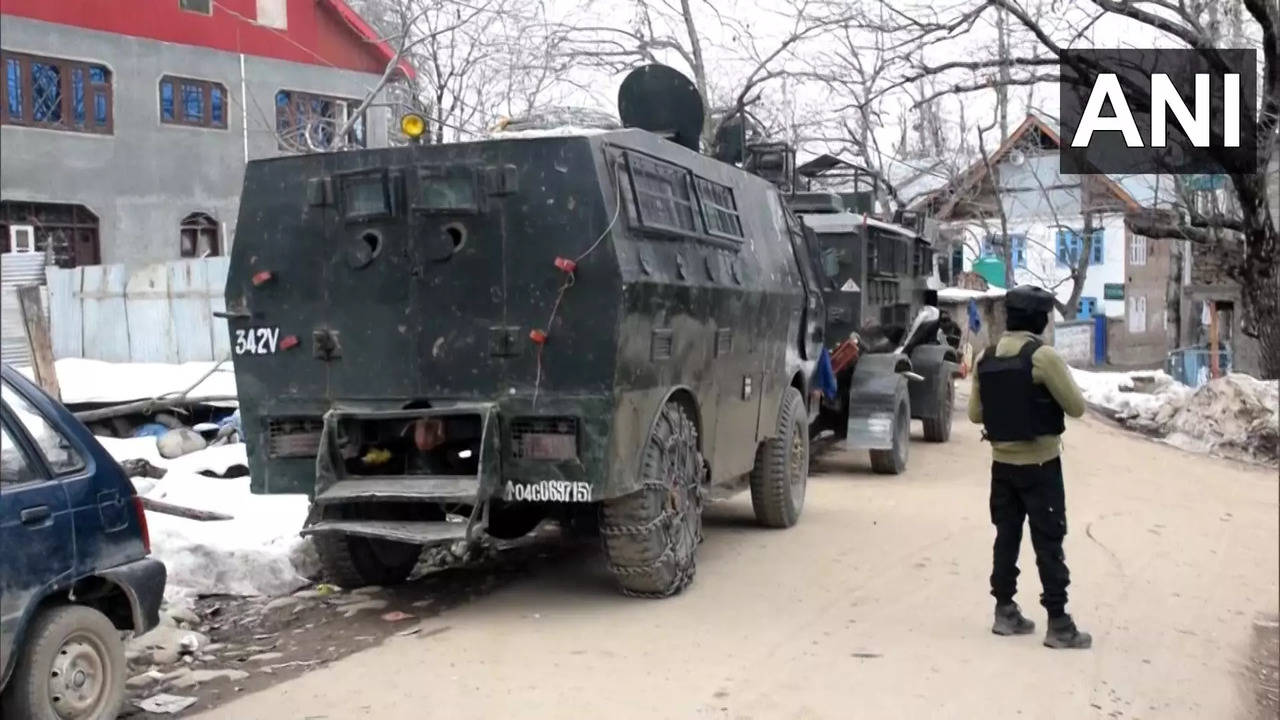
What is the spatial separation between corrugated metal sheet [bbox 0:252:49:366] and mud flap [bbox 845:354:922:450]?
8405 millimetres

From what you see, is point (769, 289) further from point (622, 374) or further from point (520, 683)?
point (520, 683)

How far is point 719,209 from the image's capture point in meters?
8.50

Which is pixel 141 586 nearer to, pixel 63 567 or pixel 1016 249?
pixel 63 567

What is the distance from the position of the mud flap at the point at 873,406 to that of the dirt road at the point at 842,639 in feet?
7.08

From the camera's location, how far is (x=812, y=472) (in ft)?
44.9

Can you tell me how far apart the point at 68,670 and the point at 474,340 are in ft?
8.90

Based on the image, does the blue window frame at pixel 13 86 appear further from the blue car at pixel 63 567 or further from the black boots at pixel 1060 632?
the black boots at pixel 1060 632

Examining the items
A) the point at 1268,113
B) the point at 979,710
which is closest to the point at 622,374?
the point at 979,710

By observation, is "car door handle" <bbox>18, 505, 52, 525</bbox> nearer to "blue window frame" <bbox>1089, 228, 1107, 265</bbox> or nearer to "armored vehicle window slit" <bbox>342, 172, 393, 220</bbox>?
"armored vehicle window slit" <bbox>342, 172, 393, 220</bbox>

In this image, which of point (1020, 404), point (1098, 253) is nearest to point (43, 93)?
point (1020, 404)

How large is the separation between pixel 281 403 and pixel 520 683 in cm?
233

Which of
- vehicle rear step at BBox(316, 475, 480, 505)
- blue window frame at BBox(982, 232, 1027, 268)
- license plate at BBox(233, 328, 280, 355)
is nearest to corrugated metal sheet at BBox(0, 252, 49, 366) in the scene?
license plate at BBox(233, 328, 280, 355)

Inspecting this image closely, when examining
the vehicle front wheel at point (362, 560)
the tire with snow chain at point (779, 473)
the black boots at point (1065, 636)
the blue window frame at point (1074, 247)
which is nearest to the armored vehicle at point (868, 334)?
the tire with snow chain at point (779, 473)

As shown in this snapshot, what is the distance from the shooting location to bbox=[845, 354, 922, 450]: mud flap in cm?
1278
